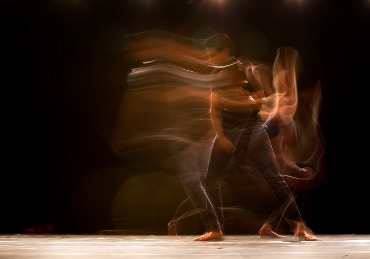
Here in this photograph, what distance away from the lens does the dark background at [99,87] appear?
28.5ft

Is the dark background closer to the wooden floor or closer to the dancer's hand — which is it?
the wooden floor

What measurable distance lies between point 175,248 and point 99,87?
4.25 m

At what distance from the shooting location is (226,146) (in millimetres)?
5598

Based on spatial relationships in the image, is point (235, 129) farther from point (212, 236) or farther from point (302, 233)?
point (302, 233)

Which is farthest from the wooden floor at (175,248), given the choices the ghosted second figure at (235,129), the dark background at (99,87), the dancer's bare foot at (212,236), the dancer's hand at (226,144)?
the dark background at (99,87)

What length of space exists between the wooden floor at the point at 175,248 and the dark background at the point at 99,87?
232cm

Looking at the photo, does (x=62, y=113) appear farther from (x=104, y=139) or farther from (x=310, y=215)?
(x=310, y=215)

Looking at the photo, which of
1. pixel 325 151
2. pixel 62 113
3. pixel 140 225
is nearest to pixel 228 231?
pixel 140 225

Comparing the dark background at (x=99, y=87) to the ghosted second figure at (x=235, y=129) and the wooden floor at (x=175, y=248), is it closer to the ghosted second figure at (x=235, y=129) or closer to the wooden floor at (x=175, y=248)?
the wooden floor at (x=175, y=248)

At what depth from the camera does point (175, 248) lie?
520cm

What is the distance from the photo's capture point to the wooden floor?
15.2 feet

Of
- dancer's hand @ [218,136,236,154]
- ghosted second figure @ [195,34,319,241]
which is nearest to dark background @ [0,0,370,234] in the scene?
ghosted second figure @ [195,34,319,241]

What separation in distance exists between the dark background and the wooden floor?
7.62 feet

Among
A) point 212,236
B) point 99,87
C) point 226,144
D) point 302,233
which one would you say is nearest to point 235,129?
point 226,144
